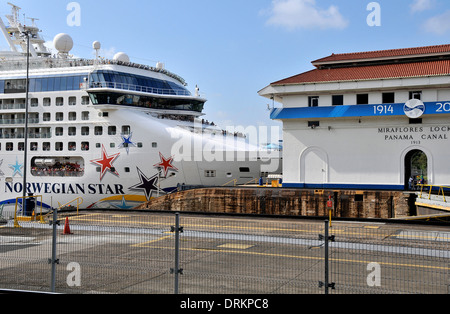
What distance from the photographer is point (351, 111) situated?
25.8 meters

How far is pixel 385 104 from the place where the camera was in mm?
25172

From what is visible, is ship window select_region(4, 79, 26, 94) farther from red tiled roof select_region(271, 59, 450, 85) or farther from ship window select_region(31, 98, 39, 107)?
red tiled roof select_region(271, 59, 450, 85)

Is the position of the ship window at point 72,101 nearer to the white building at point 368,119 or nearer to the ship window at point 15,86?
the ship window at point 15,86

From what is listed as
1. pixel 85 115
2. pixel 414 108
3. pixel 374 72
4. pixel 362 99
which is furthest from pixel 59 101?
pixel 414 108

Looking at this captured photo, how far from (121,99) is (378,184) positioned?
19.9 metres

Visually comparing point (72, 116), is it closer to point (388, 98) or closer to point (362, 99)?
point (362, 99)

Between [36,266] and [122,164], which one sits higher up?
[122,164]

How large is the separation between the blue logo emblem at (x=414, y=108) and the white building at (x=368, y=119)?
0.05 meters

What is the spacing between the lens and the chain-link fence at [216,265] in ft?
27.4

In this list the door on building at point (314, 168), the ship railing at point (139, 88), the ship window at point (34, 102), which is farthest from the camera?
the ship window at point (34, 102)

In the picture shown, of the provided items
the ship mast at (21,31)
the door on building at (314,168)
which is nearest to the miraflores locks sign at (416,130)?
the door on building at (314,168)
